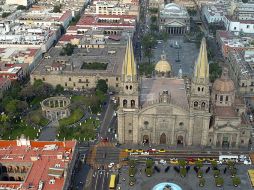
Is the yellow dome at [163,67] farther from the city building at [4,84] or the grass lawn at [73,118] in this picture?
the city building at [4,84]

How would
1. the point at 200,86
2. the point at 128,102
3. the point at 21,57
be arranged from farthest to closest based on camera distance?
the point at 21,57 < the point at 128,102 < the point at 200,86

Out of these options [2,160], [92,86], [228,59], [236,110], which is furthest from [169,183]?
[228,59]

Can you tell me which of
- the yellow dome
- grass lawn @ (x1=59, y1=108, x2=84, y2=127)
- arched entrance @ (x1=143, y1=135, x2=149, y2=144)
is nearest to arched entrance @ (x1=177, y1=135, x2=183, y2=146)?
arched entrance @ (x1=143, y1=135, x2=149, y2=144)

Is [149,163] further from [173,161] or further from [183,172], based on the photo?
[183,172]

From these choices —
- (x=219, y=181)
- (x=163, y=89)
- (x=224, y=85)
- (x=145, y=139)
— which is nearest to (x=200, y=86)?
(x=224, y=85)

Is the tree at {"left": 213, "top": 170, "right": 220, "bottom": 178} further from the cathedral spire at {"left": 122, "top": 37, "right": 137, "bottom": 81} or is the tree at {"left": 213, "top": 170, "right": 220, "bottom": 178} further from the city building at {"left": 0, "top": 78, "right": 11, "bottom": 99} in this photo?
the city building at {"left": 0, "top": 78, "right": 11, "bottom": 99}

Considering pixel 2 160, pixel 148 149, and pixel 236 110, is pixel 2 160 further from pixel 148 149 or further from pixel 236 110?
pixel 236 110

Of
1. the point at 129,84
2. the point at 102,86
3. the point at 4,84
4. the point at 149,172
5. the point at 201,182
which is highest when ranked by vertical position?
the point at 129,84

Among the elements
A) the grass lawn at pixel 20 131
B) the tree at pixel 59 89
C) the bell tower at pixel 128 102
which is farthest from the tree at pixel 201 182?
the tree at pixel 59 89
